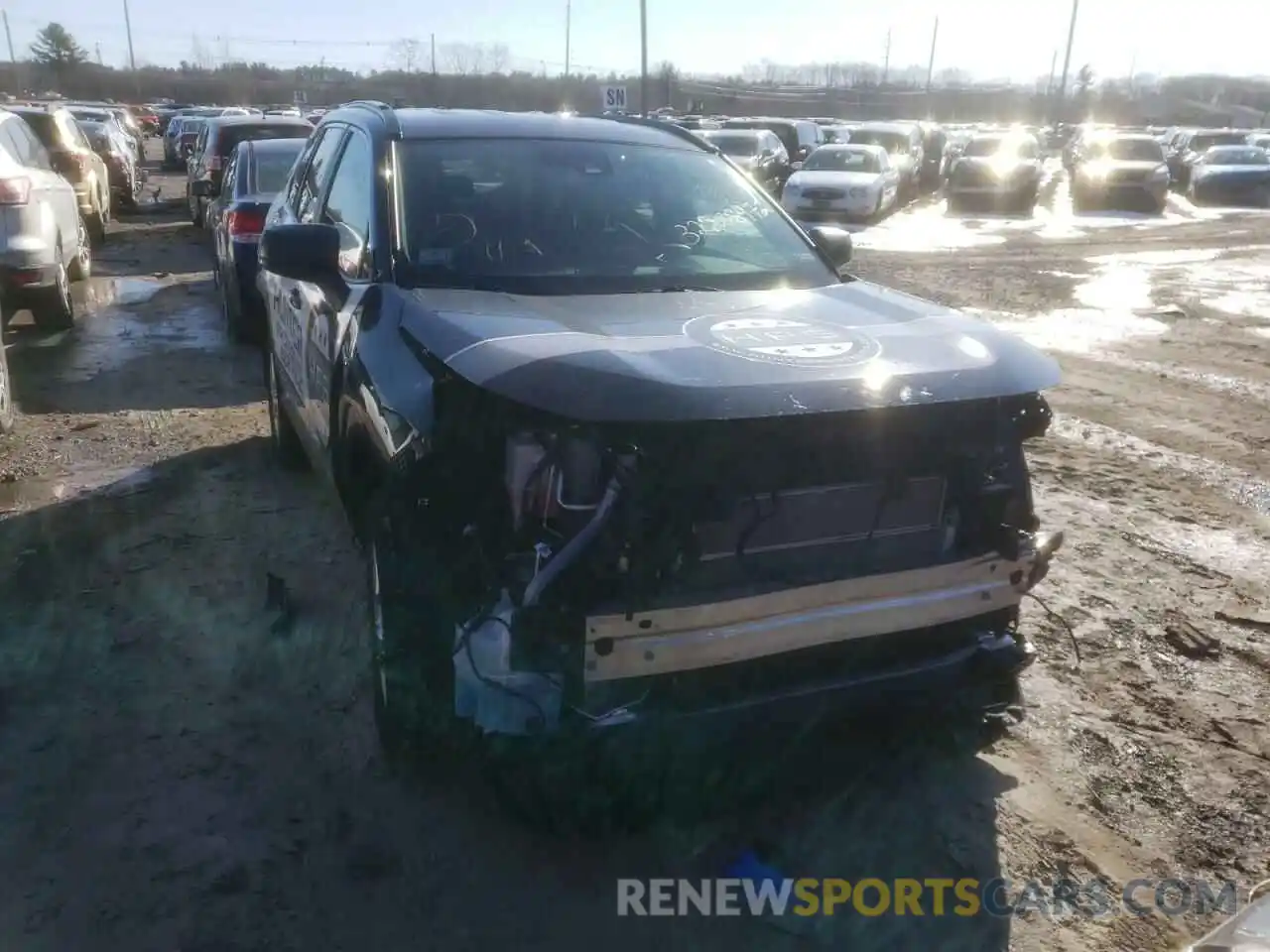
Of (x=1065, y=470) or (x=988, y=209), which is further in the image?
(x=988, y=209)

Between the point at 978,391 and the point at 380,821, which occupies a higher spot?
the point at 978,391

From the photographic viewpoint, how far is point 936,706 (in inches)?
116

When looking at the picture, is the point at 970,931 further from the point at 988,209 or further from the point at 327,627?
the point at 988,209

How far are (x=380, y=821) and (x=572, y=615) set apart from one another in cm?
108

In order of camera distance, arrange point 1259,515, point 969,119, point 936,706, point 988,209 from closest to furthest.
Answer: point 936,706, point 1259,515, point 988,209, point 969,119

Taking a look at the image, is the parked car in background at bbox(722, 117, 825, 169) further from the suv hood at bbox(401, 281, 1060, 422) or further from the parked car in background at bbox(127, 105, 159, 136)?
the parked car in background at bbox(127, 105, 159, 136)

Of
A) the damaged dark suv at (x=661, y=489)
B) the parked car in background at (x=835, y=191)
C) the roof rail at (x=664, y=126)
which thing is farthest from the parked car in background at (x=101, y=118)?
the damaged dark suv at (x=661, y=489)

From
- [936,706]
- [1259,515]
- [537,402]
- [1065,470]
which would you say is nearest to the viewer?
[537,402]

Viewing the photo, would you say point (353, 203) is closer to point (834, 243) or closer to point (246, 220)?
point (834, 243)

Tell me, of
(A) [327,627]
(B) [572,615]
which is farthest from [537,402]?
(A) [327,627]

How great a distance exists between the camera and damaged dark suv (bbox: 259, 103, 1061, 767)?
254 cm

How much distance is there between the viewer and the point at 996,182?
22750 millimetres

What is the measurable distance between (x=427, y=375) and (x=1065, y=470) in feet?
14.9

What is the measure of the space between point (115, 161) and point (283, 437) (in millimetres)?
15995
